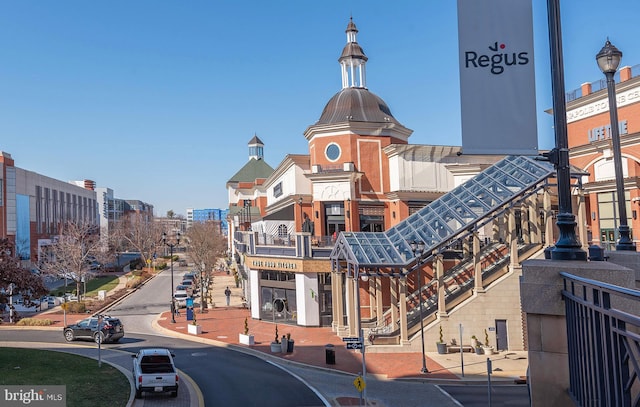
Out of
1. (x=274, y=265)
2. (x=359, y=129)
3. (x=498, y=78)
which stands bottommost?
(x=274, y=265)

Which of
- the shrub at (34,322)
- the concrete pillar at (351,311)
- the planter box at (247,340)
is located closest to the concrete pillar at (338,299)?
the concrete pillar at (351,311)

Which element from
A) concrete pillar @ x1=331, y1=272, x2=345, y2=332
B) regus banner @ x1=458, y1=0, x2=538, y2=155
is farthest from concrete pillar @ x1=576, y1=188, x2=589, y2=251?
regus banner @ x1=458, y1=0, x2=538, y2=155

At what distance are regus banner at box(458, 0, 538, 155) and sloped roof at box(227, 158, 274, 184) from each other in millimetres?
75973

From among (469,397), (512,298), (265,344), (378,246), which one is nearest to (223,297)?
(265,344)

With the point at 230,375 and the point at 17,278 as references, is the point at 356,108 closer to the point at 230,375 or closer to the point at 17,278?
the point at 230,375

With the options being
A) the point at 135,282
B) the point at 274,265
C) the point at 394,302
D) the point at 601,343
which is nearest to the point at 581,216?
the point at 394,302

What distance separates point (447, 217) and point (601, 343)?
973 inches

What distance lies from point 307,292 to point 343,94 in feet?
52.4

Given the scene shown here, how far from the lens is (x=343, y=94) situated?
133 feet

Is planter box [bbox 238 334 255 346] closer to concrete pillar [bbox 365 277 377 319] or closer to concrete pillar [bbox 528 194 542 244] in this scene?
concrete pillar [bbox 365 277 377 319]

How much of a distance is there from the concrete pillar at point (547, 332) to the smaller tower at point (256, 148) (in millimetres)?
92422

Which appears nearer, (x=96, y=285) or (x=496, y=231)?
(x=496, y=231)

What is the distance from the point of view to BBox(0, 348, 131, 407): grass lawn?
54.3 feet

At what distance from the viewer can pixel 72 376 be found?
19.1 metres
